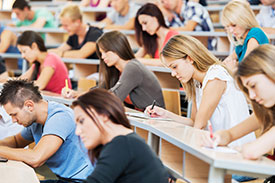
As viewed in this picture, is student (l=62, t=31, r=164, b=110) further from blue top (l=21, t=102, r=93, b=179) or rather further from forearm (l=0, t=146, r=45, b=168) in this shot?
forearm (l=0, t=146, r=45, b=168)

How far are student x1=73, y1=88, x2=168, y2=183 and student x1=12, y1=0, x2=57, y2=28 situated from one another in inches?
200

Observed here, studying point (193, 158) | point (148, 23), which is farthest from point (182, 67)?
point (148, 23)

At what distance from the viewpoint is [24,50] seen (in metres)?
4.18

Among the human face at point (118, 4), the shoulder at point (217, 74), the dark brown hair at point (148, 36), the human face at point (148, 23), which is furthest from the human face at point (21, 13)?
the shoulder at point (217, 74)

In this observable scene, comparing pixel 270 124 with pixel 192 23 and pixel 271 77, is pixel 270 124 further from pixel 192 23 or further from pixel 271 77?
pixel 192 23

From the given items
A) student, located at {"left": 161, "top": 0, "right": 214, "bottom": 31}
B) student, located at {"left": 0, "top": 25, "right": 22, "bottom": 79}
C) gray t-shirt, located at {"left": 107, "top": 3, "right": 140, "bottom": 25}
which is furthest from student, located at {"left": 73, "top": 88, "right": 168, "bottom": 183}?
student, located at {"left": 0, "top": 25, "right": 22, "bottom": 79}

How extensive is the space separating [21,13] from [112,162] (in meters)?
5.43

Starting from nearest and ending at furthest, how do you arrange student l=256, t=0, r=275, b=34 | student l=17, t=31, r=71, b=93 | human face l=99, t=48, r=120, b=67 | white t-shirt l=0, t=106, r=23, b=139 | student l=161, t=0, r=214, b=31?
1. white t-shirt l=0, t=106, r=23, b=139
2. human face l=99, t=48, r=120, b=67
3. student l=17, t=31, r=71, b=93
4. student l=256, t=0, r=275, b=34
5. student l=161, t=0, r=214, b=31

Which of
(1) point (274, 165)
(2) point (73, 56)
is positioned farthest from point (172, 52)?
(2) point (73, 56)

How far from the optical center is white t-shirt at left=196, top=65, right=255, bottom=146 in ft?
8.02

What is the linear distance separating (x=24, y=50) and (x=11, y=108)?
1.96 meters

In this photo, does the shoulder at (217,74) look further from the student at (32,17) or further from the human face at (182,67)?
the student at (32,17)

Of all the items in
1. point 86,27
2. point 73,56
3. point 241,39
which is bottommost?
point 73,56

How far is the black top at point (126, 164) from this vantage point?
145cm
